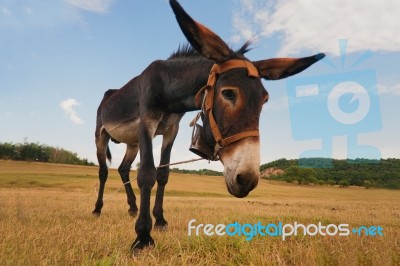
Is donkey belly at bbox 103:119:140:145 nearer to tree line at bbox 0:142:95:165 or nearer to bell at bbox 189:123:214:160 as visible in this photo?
bell at bbox 189:123:214:160

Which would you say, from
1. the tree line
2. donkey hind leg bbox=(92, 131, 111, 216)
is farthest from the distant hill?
the tree line

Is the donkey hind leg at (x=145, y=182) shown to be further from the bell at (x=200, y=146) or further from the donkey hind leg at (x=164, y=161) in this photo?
the donkey hind leg at (x=164, y=161)

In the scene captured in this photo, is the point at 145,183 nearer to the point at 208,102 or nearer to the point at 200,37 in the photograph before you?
the point at 208,102

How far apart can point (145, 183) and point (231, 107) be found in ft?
6.32

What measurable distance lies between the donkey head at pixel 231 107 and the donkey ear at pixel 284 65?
0.15 metres

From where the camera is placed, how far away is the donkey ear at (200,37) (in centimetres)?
348

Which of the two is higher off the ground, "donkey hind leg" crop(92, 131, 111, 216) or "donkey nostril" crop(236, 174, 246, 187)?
"donkey hind leg" crop(92, 131, 111, 216)

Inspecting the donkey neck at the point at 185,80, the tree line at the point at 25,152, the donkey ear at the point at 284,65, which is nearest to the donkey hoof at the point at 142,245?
the donkey neck at the point at 185,80

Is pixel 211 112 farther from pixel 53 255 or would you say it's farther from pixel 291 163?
pixel 291 163

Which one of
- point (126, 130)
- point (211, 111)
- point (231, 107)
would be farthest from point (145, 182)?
point (126, 130)

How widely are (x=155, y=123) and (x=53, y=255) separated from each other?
2.52 m

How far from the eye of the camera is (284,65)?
4.43 m

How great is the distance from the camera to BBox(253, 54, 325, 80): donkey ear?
439cm

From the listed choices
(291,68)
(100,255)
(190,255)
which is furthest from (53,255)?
(291,68)
